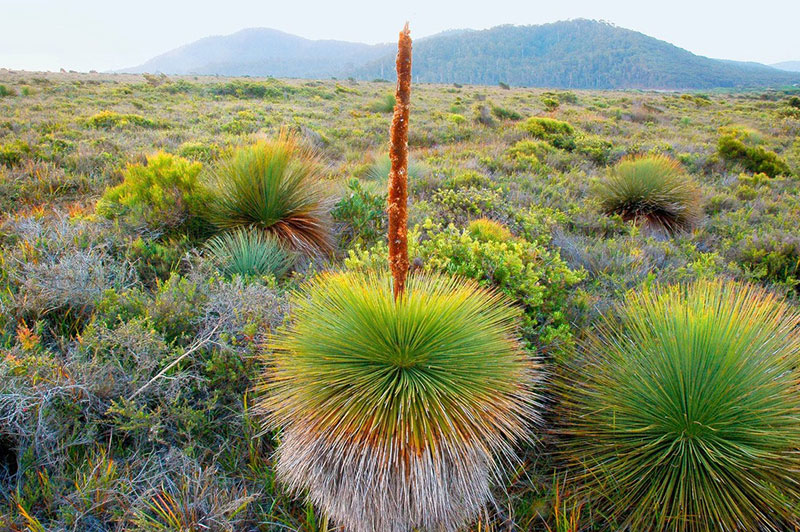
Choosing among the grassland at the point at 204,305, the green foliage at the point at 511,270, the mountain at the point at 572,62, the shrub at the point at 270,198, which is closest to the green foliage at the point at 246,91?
the grassland at the point at 204,305

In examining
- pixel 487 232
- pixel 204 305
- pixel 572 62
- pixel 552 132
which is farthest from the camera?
pixel 572 62

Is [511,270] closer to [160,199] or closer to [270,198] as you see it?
[270,198]

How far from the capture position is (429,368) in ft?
6.07

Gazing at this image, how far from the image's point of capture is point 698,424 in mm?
1871

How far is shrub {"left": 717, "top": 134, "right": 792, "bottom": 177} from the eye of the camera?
391 inches

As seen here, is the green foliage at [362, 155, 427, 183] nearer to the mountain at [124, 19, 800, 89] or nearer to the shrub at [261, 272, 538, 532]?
the shrub at [261, 272, 538, 532]

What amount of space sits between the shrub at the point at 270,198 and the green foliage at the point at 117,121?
860cm

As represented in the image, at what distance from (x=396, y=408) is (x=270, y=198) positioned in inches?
131

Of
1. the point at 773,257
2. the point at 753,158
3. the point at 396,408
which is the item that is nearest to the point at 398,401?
the point at 396,408

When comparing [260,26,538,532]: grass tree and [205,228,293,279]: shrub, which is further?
[205,228,293,279]: shrub

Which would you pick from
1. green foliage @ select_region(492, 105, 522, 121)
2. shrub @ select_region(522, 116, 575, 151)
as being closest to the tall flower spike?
shrub @ select_region(522, 116, 575, 151)

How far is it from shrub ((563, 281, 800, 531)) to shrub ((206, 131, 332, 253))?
3278 mm

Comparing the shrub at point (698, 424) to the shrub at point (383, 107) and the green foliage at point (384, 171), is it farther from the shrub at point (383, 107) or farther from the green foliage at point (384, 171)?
the shrub at point (383, 107)

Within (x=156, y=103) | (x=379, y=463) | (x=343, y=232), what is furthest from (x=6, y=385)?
(x=156, y=103)
